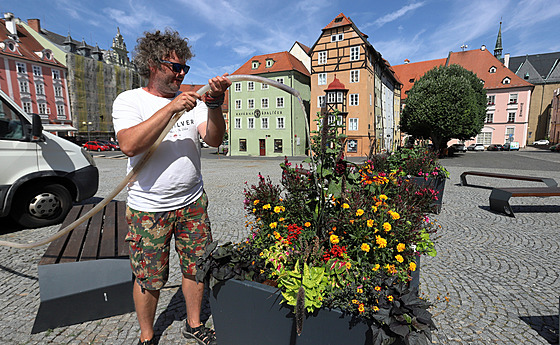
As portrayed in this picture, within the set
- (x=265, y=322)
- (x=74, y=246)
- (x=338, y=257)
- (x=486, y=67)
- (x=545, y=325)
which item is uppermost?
(x=486, y=67)

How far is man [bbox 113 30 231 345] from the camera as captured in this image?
1.88m

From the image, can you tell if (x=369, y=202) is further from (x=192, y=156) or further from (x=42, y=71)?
(x=42, y=71)

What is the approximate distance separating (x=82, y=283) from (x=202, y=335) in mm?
1208

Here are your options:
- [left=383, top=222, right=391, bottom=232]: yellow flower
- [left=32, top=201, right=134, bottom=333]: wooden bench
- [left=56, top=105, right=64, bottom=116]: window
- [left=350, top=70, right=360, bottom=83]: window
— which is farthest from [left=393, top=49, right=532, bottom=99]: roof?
[left=56, top=105, right=64, bottom=116]: window

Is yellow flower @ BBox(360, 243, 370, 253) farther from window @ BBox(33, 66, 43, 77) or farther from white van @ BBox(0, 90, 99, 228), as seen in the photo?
window @ BBox(33, 66, 43, 77)

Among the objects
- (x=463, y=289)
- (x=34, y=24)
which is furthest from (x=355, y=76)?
(x=34, y=24)

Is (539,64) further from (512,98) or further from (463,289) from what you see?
(463,289)

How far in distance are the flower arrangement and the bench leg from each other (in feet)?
17.1

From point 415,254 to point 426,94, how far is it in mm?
27771

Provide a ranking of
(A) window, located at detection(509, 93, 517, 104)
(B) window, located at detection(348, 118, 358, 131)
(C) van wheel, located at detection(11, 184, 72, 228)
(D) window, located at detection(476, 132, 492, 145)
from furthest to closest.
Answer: (D) window, located at detection(476, 132, 492, 145), (A) window, located at detection(509, 93, 517, 104), (B) window, located at detection(348, 118, 358, 131), (C) van wheel, located at detection(11, 184, 72, 228)

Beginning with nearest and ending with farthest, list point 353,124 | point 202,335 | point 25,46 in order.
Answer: point 202,335 → point 353,124 → point 25,46

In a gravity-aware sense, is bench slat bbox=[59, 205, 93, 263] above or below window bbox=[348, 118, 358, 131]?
below

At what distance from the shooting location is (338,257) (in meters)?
1.84

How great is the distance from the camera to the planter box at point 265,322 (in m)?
1.57
